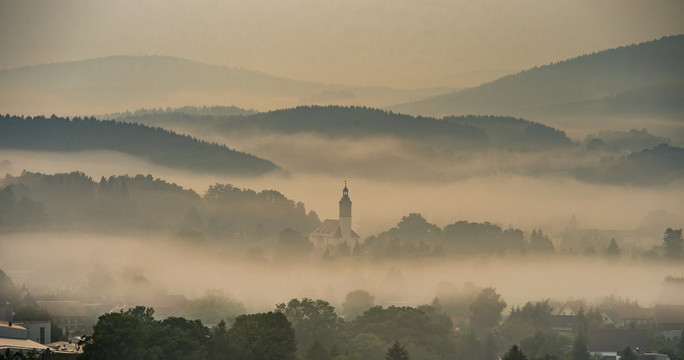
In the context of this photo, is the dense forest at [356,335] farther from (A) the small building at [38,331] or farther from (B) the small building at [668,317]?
(B) the small building at [668,317]

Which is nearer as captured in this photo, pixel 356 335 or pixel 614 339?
pixel 356 335

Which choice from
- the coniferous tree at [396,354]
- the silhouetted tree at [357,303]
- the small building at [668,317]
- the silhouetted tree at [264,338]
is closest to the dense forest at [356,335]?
the silhouetted tree at [264,338]

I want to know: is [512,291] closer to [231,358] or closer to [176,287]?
[176,287]

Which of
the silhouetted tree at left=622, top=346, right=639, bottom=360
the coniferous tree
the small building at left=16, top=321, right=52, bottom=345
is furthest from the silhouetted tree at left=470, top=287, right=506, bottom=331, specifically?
the small building at left=16, top=321, right=52, bottom=345

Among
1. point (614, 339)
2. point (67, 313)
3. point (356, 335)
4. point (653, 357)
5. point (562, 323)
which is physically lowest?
point (653, 357)

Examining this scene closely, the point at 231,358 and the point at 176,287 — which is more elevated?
the point at 176,287

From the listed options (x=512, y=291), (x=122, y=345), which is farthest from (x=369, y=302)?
(x=122, y=345)

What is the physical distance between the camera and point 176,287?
650ft

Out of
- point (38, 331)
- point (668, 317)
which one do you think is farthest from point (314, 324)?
point (668, 317)

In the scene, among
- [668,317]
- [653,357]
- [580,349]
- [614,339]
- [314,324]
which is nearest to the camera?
[314,324]

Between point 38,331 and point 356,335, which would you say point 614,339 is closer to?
point 356,335

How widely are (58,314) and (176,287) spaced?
1645 inches

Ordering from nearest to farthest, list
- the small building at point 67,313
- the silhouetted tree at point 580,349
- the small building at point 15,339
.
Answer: the small building at point 15,339
the silhouetted tree at point 580,349
the small building at point 67,313

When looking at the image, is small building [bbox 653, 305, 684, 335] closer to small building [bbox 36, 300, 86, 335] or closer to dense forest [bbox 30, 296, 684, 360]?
dense forest [bbox 30, 296, 684, 360]
